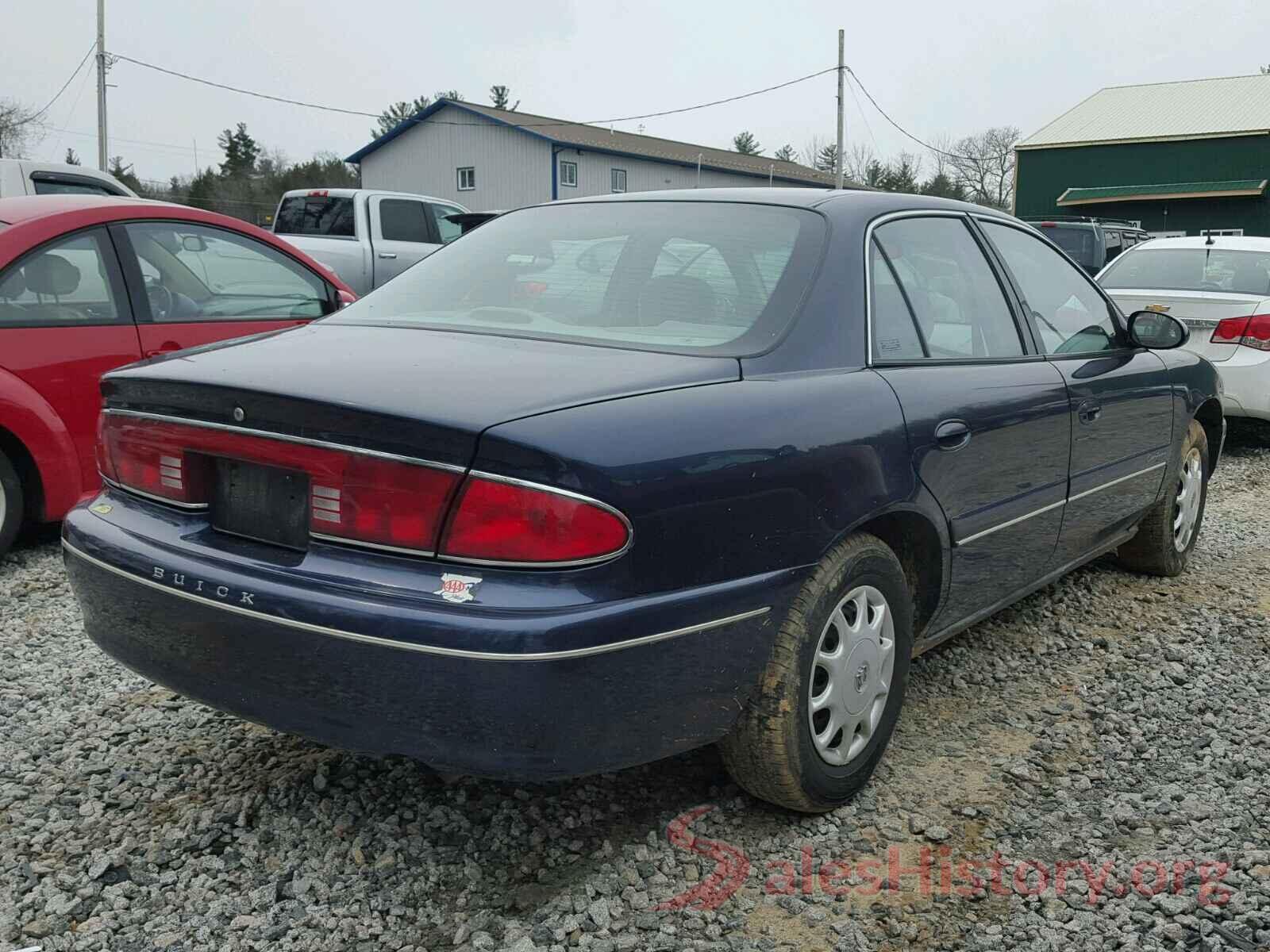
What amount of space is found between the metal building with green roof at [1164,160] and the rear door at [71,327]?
40.4 m

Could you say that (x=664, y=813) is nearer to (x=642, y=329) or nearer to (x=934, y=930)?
(x=934, y=930)

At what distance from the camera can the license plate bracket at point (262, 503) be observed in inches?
93.9

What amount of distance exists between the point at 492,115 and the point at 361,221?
29405mm

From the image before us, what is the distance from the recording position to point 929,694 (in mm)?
3799

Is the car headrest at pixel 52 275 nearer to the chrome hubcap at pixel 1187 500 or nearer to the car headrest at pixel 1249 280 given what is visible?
the chrome hubcap at pixel 1187 500

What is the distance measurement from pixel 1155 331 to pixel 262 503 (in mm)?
3424

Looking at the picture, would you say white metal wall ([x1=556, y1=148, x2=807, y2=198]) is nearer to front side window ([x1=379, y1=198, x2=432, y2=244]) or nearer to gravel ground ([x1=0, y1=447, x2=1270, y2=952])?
front side window ([x1=379, y1=198, x2=432, y2=244])

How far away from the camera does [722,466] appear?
7.84ft

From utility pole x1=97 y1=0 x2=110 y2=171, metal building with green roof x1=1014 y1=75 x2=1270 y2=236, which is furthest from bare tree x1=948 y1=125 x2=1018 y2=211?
utility pole x1=97 y1=0 x2=110 y2=171

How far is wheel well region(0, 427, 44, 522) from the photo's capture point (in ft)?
15.8

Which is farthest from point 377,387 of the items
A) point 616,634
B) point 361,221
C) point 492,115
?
point 492,115

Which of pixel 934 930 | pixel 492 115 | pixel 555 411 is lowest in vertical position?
pixel 934 930

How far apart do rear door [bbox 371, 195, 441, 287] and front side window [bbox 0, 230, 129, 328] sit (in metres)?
8.34

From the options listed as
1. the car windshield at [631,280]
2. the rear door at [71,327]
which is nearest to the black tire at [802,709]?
the car windshield at [631,280]
